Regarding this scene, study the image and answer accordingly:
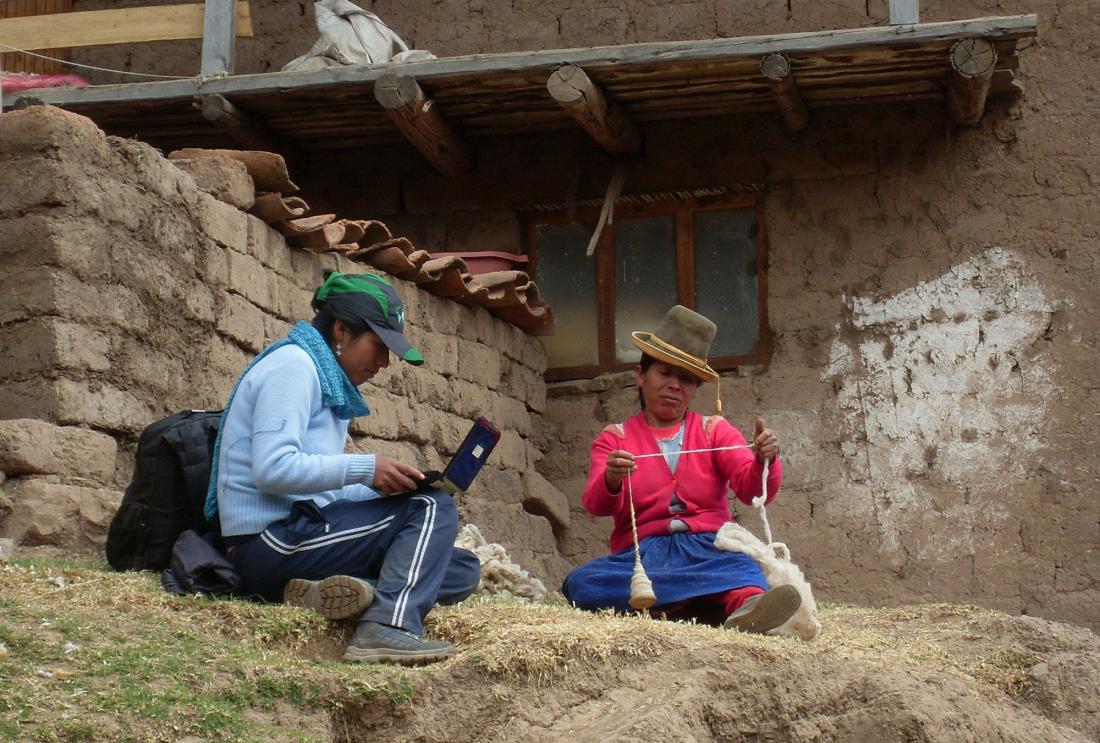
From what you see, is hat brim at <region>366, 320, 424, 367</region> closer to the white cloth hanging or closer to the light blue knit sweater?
the light blue knit sweater

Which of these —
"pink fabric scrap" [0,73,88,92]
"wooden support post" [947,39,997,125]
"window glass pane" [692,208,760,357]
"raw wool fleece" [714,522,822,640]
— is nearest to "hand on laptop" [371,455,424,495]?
"raw wool fleece" [714,522,822,640]

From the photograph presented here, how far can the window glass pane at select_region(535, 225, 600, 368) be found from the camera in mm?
9367

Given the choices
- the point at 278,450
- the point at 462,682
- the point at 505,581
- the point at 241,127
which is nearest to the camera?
the point at 462,682

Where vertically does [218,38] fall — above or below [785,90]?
above

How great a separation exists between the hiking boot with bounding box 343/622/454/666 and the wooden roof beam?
4.49 meters

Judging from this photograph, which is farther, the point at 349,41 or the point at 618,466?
the point at 349,41

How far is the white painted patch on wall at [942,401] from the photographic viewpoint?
27.5ft

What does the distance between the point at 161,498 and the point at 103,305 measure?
3.63 ft

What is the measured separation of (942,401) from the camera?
28.0ft

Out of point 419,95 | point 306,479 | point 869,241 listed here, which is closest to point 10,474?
point 306,479

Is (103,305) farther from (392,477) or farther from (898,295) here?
(898,295)

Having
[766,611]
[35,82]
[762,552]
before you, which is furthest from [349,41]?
[766,611]

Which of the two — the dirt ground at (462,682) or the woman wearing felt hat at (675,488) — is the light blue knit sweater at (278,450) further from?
the woman wearing felt hat at (675,488)

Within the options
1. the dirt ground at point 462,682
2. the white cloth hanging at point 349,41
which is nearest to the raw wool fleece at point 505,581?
the dirt ground at point 462,682
